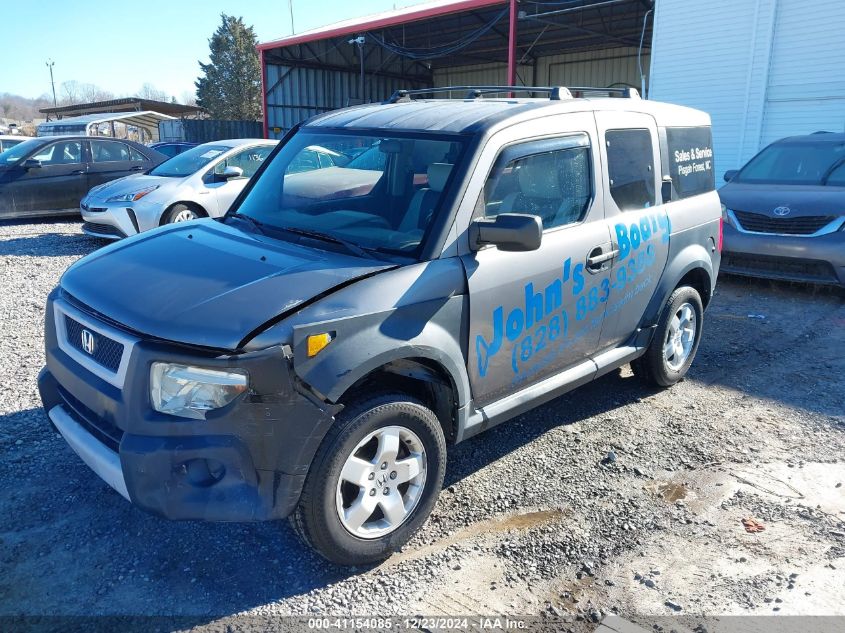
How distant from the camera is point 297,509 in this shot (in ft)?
9.12

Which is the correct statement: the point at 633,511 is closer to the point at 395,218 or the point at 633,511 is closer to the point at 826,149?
the point at 395,218

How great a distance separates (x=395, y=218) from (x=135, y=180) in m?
7.67

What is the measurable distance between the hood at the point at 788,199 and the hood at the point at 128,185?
24.4ft

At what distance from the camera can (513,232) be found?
122 inches

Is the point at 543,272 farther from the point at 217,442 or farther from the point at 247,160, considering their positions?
the point at 247,160

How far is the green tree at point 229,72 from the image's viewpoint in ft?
159

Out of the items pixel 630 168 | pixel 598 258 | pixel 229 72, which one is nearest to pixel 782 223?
pixel 630 168

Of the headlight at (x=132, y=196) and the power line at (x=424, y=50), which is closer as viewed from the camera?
the headlight at (x=132, y=196)

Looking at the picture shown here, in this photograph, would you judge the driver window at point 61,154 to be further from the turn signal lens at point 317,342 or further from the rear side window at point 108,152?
the turn signal lens at point 317,342

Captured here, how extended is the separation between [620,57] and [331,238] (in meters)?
27.0

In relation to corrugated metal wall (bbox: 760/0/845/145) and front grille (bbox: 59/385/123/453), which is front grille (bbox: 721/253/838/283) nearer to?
corrugated metal wall (bbox: 760/0/845/145)

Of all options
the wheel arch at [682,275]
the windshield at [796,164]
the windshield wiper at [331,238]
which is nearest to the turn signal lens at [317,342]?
the windshield wiper at [331,238]

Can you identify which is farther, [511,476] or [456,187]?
[511,476]

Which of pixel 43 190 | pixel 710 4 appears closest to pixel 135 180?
pixel 43 190
